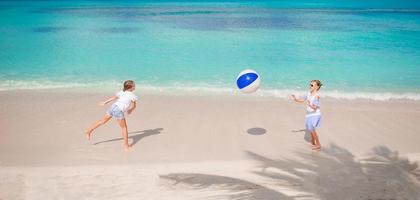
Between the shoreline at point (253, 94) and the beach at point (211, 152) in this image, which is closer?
the beach at point (211, 152)

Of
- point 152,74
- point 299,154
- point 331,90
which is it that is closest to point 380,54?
point 331,90

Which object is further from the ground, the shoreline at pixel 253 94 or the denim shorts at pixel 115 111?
the shoreline at pixel 253 94

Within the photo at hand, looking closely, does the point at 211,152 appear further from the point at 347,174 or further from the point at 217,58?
the point at 217,58

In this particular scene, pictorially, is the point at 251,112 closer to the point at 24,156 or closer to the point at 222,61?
the point at 24,156

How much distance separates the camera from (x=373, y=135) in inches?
355

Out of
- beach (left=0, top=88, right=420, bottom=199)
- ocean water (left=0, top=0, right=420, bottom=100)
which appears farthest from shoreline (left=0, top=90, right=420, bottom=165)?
ocean water (left=0, top=0, right=420, bottom=100)

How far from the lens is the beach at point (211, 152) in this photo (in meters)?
6.31

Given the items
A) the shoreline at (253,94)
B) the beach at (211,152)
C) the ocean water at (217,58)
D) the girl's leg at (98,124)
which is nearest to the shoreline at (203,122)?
the beach at (211,152)

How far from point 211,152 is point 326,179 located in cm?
265

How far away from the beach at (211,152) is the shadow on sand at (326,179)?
0.06 ft

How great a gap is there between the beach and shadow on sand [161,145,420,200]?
20 mm

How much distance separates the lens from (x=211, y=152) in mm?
8133

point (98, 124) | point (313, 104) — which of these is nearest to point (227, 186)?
point (313, 104)

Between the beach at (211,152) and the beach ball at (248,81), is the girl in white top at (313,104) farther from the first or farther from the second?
the beach ball at (248,81)
